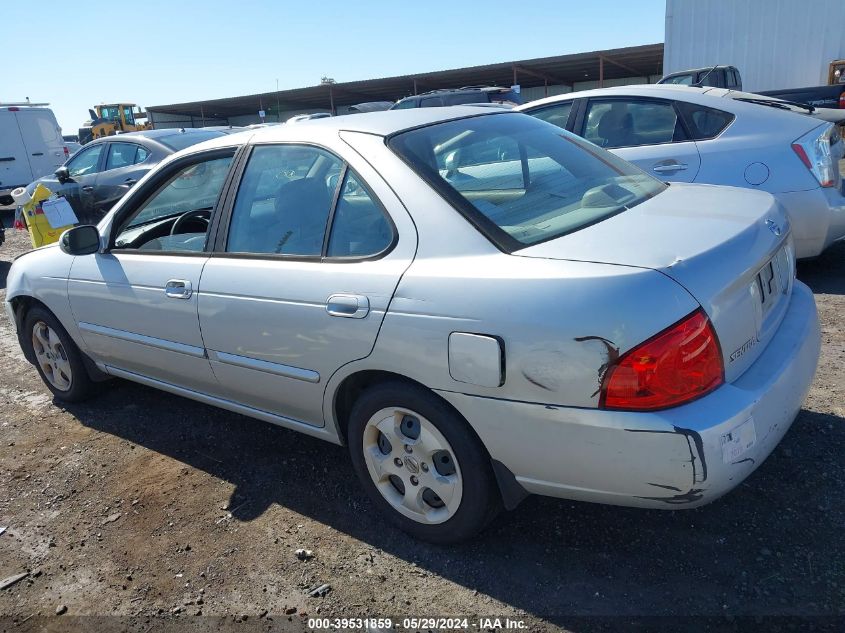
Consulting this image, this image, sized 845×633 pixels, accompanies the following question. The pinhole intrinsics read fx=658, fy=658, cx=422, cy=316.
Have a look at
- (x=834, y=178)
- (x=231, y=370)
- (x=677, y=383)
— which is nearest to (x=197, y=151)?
(x=231, y=370)

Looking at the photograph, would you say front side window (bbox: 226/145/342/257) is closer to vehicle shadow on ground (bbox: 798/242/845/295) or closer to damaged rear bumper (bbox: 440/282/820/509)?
damaged rear bumper (bbox: 440/282/820/509)

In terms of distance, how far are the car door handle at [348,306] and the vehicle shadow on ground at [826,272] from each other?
4.16m

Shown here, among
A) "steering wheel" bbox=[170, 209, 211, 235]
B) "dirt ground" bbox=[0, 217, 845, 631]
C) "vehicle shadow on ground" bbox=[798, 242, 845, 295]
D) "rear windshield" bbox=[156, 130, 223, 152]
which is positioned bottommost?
"vehicle shadow on ground" bbox=[798, 242, 845, 295]

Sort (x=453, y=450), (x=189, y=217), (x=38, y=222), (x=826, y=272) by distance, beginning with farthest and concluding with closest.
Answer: (x=38, y=222), (x=826, y=272), (x=189, y=217), (x=453, y=450)

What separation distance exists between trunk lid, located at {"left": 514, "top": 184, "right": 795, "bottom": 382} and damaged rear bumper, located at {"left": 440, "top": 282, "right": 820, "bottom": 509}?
127 millimetres

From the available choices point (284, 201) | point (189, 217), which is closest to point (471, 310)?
point (284, 201)

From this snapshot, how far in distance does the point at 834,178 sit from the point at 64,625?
5.49 metres

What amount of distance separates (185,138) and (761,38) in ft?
47.0

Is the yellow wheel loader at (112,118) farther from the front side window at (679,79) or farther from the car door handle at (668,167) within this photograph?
the car door handle at (668,167)

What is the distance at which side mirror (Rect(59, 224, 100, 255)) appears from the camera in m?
3.54

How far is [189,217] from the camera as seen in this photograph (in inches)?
160

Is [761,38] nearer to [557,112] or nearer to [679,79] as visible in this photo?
[679,79]

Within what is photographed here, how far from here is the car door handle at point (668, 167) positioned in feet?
16.8

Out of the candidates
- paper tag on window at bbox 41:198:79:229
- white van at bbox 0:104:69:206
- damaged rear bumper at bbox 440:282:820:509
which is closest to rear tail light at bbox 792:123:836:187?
damaged rear bumper at bbox 440:282:820:509
